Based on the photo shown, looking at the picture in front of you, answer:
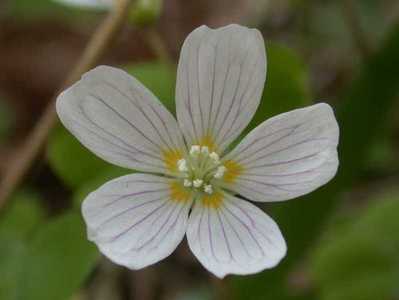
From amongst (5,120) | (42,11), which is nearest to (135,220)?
(5,120)

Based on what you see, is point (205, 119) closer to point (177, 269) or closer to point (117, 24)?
point (117, 24)

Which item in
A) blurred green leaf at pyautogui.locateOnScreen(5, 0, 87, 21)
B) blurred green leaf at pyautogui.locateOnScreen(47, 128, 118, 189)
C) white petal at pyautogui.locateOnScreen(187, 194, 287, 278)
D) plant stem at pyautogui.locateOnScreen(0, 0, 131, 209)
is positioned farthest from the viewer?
blurred green leaf at pyautogui.locateOnScreen(5, 0, 87, 21)

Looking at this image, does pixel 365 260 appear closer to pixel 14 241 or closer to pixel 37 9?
pixel 14 241

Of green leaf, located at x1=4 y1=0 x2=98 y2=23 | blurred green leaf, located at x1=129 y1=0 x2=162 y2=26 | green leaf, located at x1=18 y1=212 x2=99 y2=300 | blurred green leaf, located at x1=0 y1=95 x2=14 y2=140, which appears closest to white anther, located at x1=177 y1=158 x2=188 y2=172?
green leaf, located at x1=18 y1=212 x2=99 y2=300

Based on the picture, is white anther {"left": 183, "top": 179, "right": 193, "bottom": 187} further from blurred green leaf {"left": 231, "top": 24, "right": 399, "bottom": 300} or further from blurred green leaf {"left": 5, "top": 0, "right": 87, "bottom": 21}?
blurred green leaf {"left": 5, "top": 0, "right": 87, "bottom": 21}

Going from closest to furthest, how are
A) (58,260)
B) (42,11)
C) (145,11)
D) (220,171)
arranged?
1. (220,171)
2. (58,260)
3. (145,11)
4. (42,11)
